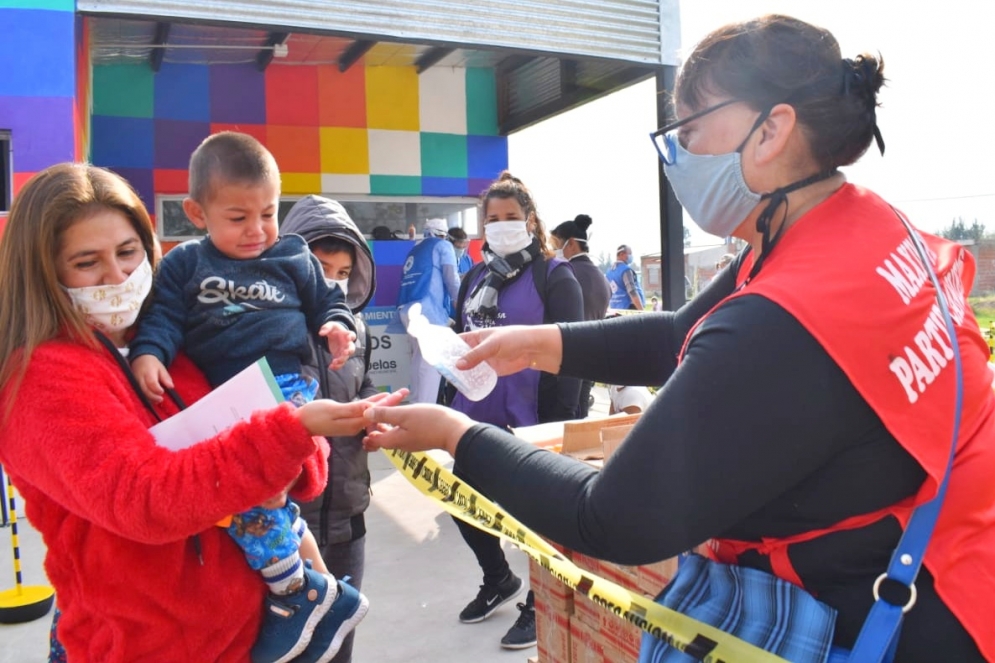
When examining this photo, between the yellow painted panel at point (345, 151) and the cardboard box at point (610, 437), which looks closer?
the cardboard box at point (610, 437)

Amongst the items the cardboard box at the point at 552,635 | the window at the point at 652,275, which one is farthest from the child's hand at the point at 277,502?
the window at the point at 652,275

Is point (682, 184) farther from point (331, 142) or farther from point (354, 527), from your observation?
point (331, 142)

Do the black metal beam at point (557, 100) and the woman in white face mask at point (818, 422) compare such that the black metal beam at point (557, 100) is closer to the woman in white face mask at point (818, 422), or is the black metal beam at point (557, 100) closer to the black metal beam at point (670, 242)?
the black metal beam at point (670, 242)

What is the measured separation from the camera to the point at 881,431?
1198 millimetres

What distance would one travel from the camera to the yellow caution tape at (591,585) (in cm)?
132

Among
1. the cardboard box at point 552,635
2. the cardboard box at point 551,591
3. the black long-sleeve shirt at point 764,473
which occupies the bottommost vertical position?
the cardboard box at point 552,635

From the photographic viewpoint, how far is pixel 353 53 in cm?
841

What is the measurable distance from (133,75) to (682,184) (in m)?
7.95

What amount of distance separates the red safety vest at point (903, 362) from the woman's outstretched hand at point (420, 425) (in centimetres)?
53

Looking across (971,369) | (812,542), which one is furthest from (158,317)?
(971,369)

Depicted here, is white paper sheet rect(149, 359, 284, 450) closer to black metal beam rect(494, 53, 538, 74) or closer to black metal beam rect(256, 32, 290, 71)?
black metal beam rect(256, 32, 290, 71)

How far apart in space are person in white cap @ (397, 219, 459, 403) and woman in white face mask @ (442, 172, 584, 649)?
3.71 metres

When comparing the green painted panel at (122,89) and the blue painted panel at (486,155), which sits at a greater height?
the green painted panel at (122,89)

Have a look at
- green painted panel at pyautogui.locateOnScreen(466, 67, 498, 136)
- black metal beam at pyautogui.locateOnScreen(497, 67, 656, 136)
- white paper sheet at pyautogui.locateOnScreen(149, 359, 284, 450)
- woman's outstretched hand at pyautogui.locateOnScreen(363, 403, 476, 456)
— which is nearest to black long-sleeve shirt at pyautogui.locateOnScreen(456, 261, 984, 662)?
woman's outstretched hand at pyautogui.locateOnScreen(363, 403, 476, 456)
